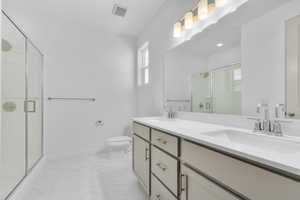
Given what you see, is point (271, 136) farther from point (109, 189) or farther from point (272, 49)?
point (109, 189)

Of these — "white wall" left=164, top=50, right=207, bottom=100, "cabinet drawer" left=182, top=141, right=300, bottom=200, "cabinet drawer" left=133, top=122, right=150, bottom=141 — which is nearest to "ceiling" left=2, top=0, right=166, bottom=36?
"white wall" left=164, top=50, right=207, bottom=100

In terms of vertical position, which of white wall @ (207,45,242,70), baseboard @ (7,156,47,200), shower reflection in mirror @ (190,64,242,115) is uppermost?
white wall @ (207,45,242,70)

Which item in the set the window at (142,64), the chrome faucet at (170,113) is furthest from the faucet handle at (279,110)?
the window at (142,64)

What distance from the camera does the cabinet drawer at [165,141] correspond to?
1.00m

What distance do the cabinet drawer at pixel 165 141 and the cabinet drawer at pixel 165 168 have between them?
48 millimetres

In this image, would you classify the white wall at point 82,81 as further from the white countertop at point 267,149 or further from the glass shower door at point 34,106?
the white countertop at point 267,149

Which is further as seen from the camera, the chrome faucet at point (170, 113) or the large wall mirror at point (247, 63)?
the chrome faucet at point (170, 113)

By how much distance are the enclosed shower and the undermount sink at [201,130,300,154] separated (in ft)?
6.17

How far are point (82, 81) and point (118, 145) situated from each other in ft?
4.55

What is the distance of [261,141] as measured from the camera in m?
0.83

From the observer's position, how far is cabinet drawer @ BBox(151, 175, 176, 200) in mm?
1066

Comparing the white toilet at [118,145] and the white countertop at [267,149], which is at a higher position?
the white countertop at [267,149]

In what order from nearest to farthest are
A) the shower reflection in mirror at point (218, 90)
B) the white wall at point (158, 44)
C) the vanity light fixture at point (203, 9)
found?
the shower reflection in mirror at point (218, 90)
the vanity light fixture at point (203, 9)
the white wall at point (158, 44)

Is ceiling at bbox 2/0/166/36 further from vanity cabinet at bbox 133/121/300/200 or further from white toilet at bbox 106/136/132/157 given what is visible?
white toilet at bbox 106/136/132/157
